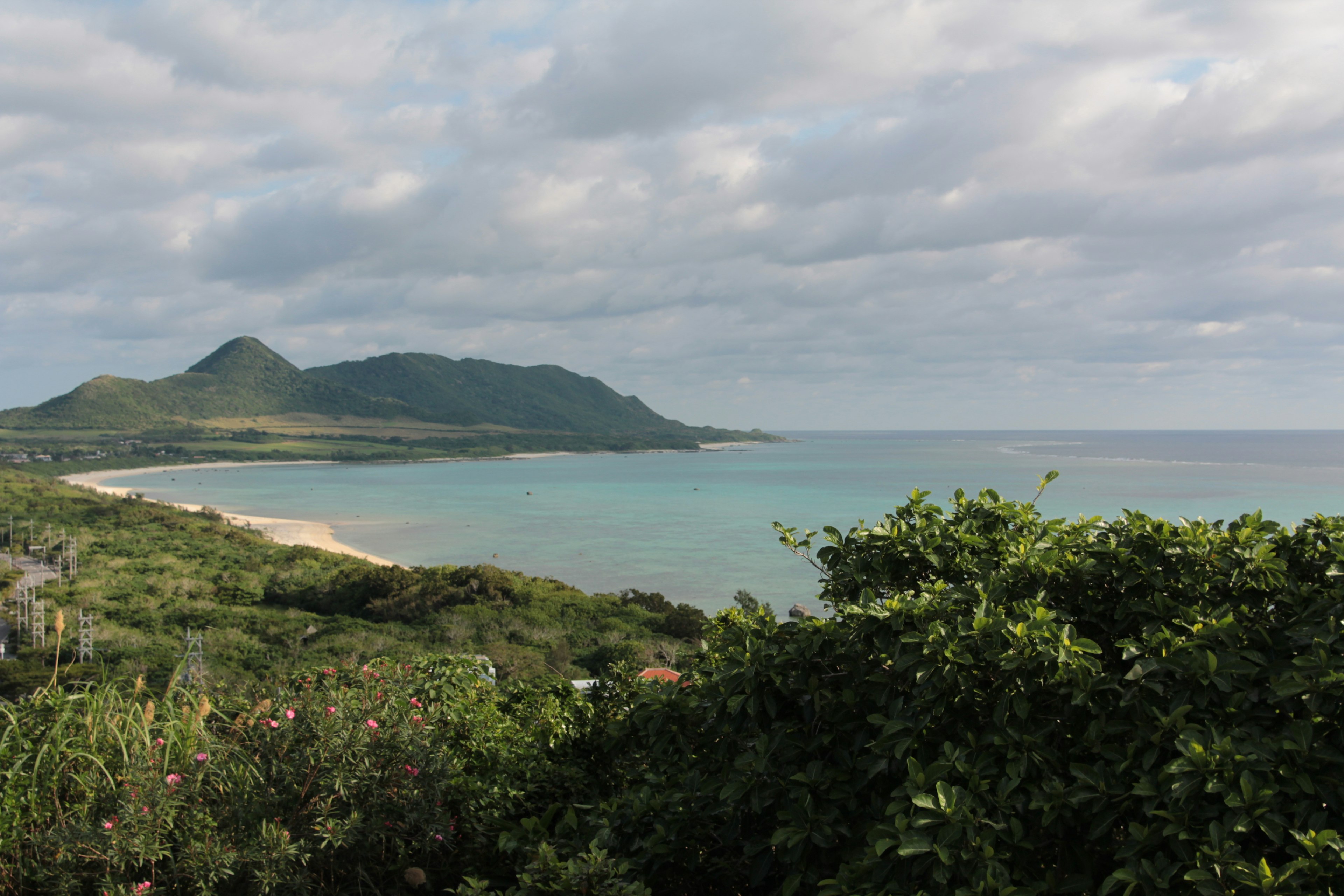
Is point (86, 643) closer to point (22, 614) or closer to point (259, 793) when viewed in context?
point (22, 614)

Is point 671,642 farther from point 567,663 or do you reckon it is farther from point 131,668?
point 131,668

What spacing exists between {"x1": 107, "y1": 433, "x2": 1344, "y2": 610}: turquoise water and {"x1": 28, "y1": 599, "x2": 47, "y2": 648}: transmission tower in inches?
892

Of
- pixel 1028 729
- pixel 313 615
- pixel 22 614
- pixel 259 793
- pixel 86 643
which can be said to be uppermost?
pixel 1028 729

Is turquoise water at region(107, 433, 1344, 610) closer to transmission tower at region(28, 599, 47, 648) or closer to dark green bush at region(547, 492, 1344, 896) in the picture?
transmission tower at region(28, 599, 47, 648)

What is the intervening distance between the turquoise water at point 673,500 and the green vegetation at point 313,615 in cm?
1071

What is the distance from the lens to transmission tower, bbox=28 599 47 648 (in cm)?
2148

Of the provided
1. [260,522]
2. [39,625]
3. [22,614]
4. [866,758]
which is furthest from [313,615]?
[260,522]

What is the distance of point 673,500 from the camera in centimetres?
9038

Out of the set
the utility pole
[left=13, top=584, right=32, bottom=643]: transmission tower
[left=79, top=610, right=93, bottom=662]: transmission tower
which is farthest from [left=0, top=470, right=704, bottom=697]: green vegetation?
[left=13, top=584, right=32, bottom=643]: transmission tower

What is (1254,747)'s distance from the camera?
2.40 m

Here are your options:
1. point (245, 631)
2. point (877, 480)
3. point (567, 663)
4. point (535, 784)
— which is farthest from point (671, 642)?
point (877, 480)

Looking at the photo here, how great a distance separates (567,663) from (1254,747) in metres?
19.1

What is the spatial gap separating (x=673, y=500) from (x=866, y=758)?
87.6 meters

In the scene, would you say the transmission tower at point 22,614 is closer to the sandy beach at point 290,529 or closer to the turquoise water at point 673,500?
the sandy beach at point 290,529
